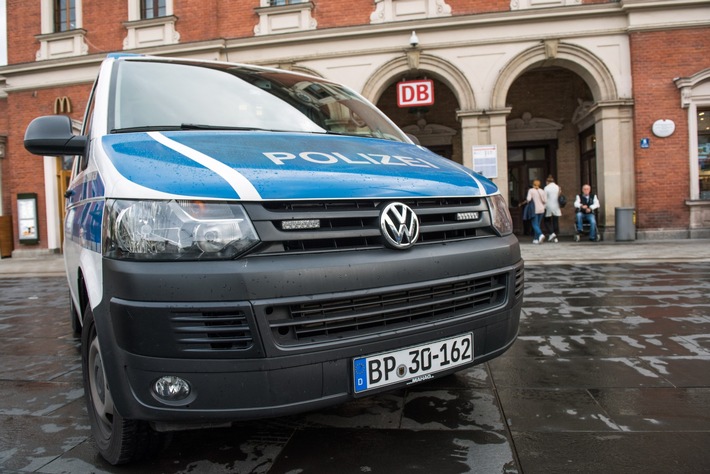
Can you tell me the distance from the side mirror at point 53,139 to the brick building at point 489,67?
12.4 m

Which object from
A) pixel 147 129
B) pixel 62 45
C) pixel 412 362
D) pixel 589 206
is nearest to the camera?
pixel 412 362

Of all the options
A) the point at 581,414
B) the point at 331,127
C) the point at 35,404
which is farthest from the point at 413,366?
the point at 35,404

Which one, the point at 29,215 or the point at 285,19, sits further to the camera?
the point at 29,215

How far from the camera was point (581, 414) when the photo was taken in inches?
102

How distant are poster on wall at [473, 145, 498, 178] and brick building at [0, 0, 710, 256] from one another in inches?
4.8

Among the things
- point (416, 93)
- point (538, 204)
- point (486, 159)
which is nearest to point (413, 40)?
point (416, 93)

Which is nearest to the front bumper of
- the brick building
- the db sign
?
the brick building

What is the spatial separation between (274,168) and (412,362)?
941 mm

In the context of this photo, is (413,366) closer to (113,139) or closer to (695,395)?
(113,139)

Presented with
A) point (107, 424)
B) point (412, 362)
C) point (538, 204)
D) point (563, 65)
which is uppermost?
point (563, 65)

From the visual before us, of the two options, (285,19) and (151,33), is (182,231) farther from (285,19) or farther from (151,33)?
(151,33)

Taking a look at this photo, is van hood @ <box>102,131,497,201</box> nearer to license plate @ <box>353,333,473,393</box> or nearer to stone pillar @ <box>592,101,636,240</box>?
license plate @ <box>353,333,473,393</box>

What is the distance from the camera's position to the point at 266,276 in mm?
1736

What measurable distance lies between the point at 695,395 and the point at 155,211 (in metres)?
2.93
